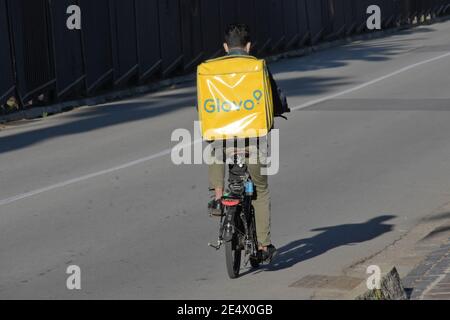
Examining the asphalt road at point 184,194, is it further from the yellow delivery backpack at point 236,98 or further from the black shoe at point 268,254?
the yellow delivery backpack at point 236,98

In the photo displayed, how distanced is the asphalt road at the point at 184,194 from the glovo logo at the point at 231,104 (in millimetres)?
1363

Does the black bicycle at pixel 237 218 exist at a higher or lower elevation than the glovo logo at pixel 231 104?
lower

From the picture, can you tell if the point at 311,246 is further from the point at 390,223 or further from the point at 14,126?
the point at 14,126

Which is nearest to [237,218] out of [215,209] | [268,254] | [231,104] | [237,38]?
[215,209]

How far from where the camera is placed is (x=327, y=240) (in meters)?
11.1

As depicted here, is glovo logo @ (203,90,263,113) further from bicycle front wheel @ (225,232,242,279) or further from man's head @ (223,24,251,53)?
bicycle front wheel @ (225,232,242,279)

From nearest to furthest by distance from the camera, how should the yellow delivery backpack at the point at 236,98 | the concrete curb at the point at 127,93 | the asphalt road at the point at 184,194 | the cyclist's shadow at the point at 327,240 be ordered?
the yellow delivery backpack at the point at 236,98 < the asphalt road at the point at 184,194 < the cyclist's shadow at the point at 327,240 < the concrete curb at the point at 127,93

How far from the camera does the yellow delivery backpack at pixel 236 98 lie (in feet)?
29.2

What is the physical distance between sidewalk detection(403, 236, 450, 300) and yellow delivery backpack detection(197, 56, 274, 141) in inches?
61.9

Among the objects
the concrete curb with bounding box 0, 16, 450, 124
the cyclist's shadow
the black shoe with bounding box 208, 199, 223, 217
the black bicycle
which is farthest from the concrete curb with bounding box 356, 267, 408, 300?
the concrete curb with bounding box 0, 16, 450, 124

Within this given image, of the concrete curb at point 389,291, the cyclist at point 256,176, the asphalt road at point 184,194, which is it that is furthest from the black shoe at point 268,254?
the concrete curb at point 389,291

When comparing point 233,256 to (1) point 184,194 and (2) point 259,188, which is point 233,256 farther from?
(1) point 184,194

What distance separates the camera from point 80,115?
22219mm

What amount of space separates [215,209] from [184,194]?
13.4 ft
